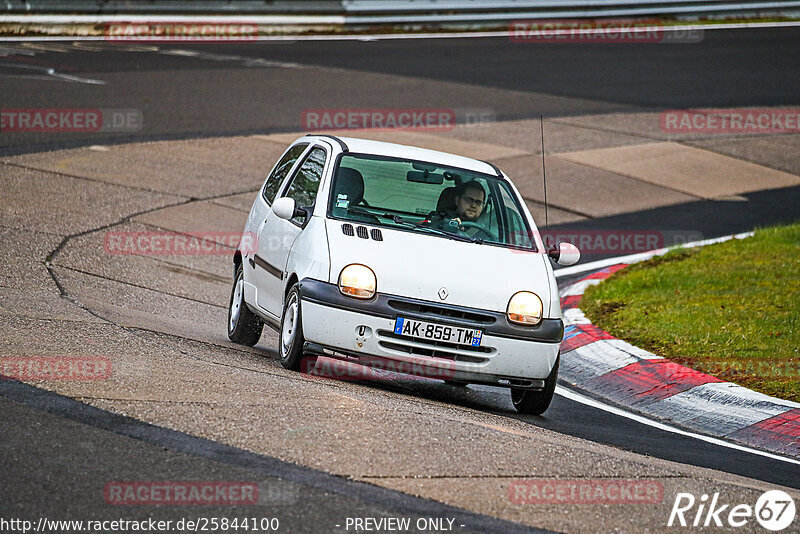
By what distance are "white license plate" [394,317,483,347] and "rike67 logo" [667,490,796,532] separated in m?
2.04

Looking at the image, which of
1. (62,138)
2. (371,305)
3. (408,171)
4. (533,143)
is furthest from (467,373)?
(533,143)

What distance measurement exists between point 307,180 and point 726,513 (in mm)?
4305

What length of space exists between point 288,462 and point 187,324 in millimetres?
4270

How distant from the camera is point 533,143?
61.1 feet

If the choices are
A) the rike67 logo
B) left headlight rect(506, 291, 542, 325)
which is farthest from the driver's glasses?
the rike67 logo

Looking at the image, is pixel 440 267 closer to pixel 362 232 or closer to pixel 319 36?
pixel 362 232

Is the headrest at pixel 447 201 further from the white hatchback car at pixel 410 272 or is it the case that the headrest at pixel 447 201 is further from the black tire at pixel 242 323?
the black tire at pixel 242 323

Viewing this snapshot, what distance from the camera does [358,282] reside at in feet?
23.4

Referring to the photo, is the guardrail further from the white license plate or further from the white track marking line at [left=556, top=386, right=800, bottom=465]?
the white license plate

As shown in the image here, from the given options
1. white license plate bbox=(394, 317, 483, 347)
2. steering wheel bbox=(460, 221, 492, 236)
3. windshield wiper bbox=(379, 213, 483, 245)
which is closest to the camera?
white license plate bbox=(394, 317, 483, 347)

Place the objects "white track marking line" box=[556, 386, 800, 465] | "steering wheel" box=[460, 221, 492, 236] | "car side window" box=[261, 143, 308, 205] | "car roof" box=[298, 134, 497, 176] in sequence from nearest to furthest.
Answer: "white track marking line" box=[556, 386, 800, 465] → "steering wheel" box=[460, 221, 492, 236] → "car roof" box=[298, 134, 497, 176] → "car side window" box=[261, 143, 308, 205]

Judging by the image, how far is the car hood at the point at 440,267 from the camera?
281 inches

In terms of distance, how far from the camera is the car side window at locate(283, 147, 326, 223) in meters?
8.26

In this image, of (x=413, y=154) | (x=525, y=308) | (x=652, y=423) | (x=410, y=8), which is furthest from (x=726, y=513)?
(x=410, y=8)
